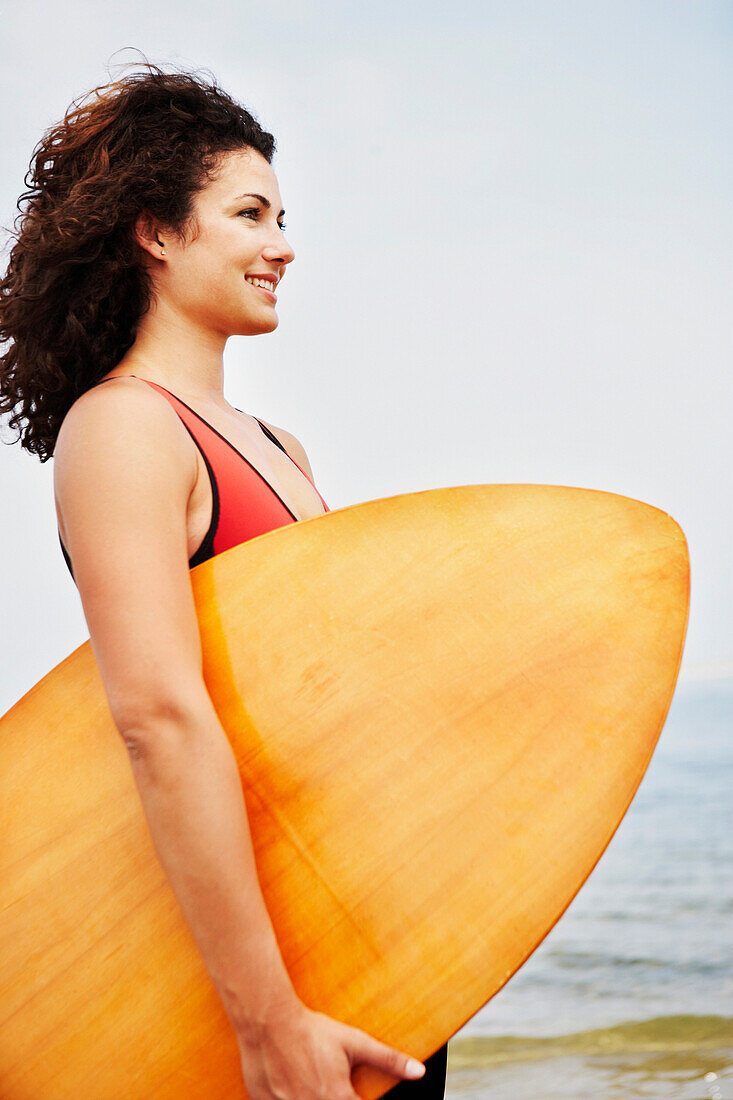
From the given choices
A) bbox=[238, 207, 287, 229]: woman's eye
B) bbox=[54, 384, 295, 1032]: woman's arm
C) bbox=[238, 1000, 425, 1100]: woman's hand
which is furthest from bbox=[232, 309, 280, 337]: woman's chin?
bbox=[238, 1000, 425, 1100]: woman's hand

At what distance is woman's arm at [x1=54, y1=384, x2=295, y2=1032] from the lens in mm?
821

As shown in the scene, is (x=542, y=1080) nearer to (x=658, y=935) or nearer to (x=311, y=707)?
(x=658, y=935)

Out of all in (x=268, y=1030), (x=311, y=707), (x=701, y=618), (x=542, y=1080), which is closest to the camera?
(x=268, y=1030)

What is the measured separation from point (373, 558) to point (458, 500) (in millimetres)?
155

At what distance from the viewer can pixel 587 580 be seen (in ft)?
3.68

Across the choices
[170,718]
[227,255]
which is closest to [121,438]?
[170,718]

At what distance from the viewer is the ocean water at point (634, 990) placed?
3.26 meters

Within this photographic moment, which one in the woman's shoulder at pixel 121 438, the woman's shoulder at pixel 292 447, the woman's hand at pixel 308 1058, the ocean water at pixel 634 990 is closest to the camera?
the woman's hand at pixel 308 1058

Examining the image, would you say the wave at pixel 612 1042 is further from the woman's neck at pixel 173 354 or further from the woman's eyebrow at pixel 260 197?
the woman's eyebrow at pixel 260 197

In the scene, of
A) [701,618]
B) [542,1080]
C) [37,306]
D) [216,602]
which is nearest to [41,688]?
[216,602]

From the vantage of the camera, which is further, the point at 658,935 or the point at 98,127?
the point at 658,935

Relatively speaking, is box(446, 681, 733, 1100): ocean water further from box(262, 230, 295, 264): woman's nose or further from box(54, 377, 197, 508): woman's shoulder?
box(54, 377, 197, 508): woman's shoulder

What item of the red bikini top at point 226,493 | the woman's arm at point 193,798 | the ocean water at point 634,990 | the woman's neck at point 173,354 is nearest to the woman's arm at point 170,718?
the woman's arm at point 193,798

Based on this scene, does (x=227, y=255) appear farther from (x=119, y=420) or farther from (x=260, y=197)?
(x=119, y=420)
